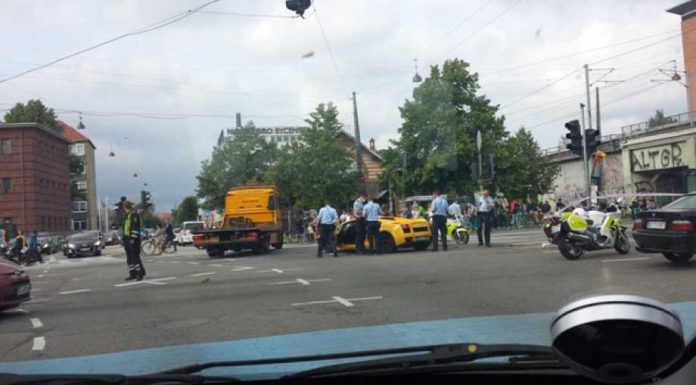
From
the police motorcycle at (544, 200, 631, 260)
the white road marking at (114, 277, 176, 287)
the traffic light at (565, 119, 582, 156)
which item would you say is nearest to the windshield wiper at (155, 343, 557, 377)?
the white road marking at (114, 277, 176, 287)

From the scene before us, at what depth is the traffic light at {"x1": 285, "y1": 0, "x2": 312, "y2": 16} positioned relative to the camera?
8899 mm

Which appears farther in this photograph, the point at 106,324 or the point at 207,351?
the point at 106,324

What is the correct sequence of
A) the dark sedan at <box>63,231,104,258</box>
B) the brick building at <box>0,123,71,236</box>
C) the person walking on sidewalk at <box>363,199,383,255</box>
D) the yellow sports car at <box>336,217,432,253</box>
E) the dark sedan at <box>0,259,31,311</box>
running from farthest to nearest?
the dark sedan at <box>63,231,104,258</box> → the brick building at <box>0,123,71,236</box> → the yellow sports car at <box>336,217,432,253</box> → the person walking on sidewalk at <box>363,199,383,255</box> → the dark sedan at <box>0,259,31,311</box>

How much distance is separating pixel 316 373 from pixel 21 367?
103 inches

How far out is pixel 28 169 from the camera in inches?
1268

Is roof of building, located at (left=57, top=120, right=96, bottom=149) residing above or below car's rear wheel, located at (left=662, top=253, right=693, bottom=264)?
above

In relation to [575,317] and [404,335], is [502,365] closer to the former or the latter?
[575,317]

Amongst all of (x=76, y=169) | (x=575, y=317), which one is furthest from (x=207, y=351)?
(x=76, y=169)

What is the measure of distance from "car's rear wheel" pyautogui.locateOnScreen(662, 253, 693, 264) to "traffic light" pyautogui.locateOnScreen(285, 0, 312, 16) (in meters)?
7.58

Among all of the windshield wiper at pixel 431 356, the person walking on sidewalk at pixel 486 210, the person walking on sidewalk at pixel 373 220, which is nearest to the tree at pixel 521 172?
the person walking on sidewalk at pixel 486 210

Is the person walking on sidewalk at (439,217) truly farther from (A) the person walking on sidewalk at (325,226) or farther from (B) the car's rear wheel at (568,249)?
(B) the car's rear wheel at (568,249)

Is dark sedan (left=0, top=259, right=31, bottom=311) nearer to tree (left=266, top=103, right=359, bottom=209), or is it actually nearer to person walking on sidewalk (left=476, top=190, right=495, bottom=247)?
person walking on sidewalk (left=476, top=190, right=495, bottom=247)

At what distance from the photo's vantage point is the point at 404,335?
20.5 feet

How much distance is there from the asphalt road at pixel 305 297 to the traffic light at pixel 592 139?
3474mm
